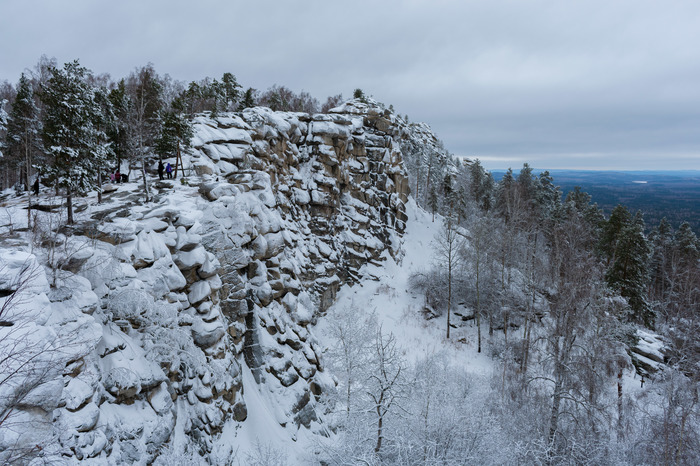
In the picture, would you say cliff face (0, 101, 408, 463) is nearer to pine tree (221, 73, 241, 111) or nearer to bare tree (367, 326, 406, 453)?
bare tree (367, 326, 406, 453)

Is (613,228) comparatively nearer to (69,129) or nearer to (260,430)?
(260,430)

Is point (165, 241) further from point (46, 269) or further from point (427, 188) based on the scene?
point (427, 188)

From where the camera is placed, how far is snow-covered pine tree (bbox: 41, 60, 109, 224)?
46.4 feet

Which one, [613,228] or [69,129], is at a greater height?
[69,129]

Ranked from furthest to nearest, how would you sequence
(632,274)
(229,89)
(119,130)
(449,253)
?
(229,89)
(449,253)
(119,130)
(632,274)

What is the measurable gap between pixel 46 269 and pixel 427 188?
5643cm

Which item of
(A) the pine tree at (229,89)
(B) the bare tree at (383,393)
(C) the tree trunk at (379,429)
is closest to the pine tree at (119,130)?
(A) the pine tree at (229,89)

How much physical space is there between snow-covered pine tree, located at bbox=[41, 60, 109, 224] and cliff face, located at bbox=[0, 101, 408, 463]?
177 centimetres

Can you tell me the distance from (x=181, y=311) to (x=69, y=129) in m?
9.78

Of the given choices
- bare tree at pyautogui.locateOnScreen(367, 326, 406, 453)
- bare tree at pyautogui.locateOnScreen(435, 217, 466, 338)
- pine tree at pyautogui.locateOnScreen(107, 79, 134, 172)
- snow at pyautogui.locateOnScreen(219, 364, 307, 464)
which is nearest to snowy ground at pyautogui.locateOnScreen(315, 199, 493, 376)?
bare tree at pyautogui.locateOnScreen(435, 217, 466, 338)

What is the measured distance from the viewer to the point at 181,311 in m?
13.0


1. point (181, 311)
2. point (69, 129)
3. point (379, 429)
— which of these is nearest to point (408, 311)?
point (379, 429)

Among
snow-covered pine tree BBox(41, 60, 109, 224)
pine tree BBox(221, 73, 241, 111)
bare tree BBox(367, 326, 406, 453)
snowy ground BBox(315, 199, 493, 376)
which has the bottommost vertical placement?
snowy ground BBox(315, 199, 493, 376)

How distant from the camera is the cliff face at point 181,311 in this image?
860 cm
